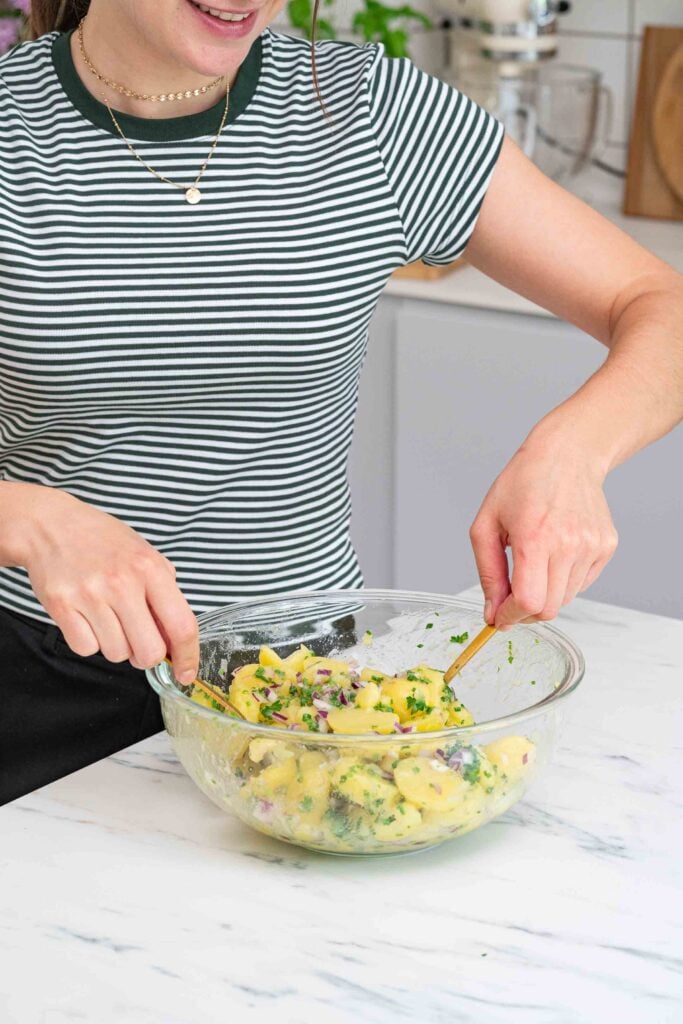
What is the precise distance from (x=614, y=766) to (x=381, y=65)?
68 cm

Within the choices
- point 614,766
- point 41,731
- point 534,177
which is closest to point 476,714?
point 614,766

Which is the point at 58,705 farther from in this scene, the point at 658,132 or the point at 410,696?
the point at 658,132

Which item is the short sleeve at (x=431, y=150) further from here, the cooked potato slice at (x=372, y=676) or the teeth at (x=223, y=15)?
the cooked potato slice at (x=372, y=676)

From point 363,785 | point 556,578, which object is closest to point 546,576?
point 556,578

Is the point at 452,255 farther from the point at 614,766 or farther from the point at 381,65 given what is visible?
the point at 614,766

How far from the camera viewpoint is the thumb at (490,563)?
0.93 m

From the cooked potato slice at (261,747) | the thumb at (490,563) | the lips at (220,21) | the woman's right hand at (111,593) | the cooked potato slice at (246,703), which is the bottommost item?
the cooked potato slice at (246,703)

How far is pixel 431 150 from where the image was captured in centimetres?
126

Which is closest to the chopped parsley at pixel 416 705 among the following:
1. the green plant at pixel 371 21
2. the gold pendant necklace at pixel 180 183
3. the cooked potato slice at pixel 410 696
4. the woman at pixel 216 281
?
the cooked potato slice at pixel 410 696

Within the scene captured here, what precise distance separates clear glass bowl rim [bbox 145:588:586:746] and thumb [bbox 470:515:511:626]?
48 mm

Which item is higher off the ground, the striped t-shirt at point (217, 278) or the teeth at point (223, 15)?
the teeth at point (223, 15)

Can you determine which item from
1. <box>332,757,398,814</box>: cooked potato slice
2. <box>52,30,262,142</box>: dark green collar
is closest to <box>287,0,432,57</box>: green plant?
<box>52,30,262,142</box>: dark green collar

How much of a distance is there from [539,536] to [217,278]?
0.42 metres

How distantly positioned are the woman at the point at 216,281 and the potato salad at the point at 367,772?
1.09 ft
